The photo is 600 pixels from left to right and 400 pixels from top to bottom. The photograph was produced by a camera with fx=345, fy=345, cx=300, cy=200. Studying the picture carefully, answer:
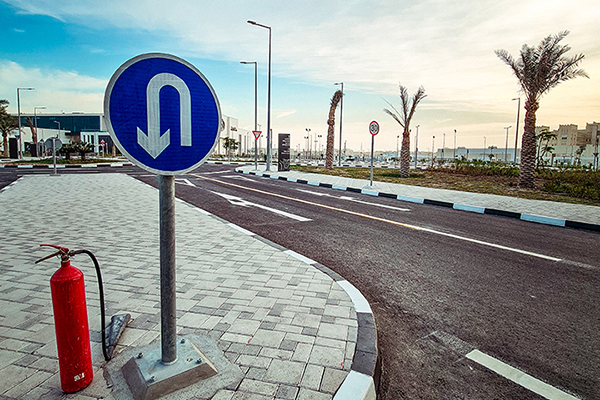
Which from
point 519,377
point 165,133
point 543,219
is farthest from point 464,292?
point 543,219

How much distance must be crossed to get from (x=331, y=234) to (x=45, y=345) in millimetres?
4990

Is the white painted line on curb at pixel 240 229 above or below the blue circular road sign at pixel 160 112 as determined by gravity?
below

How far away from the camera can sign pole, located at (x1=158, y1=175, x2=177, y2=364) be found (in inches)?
84.9

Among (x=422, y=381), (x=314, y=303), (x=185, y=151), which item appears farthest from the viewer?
(x=314, y=303)

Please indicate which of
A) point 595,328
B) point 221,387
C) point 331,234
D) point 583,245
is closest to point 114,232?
point 331,234

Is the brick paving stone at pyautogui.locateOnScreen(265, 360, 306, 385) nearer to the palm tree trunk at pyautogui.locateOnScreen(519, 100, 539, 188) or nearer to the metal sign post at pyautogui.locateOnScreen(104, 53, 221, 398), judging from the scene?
the metal sign post at pyautogui.locateOnScreen(104, 53, 221, 398)

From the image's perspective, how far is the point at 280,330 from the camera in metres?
3.01

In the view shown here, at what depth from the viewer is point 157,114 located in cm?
208

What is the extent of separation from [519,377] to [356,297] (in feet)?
5.19

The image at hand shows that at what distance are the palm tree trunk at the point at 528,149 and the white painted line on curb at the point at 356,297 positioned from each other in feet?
52.2

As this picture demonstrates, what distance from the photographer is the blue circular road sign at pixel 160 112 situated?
1997 mm

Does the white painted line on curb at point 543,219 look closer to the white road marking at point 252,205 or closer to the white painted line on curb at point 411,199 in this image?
the white painted line on curb at point 411,199

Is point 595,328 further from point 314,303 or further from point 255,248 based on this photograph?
point 255,248

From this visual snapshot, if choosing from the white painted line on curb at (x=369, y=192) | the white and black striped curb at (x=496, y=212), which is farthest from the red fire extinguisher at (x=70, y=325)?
the white painted line on curb at (x=369, y=192)
